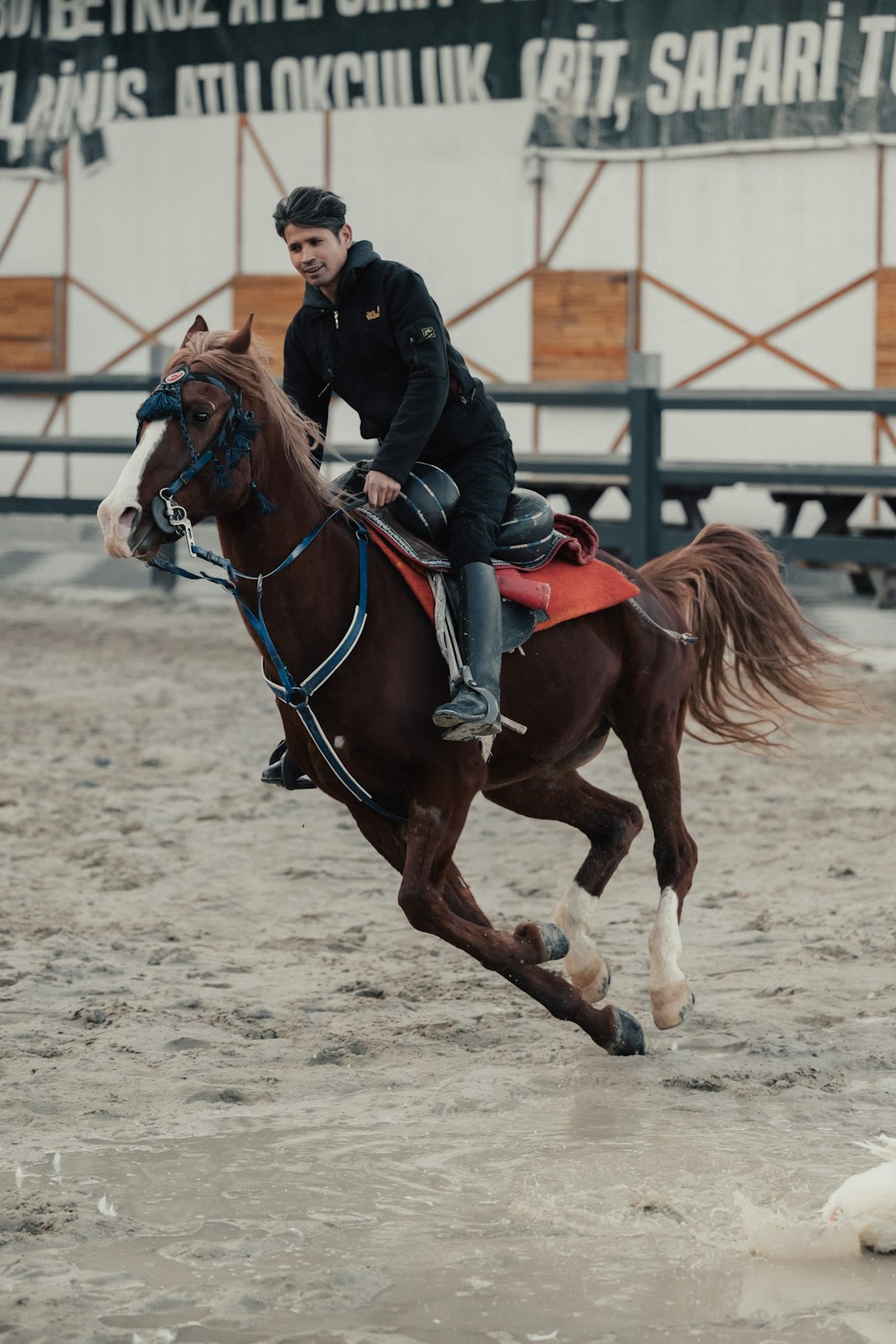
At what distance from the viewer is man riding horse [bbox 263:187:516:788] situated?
4.80 metres

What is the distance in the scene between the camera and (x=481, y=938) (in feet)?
16.0

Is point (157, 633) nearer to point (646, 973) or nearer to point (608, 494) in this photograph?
point (608, 494)

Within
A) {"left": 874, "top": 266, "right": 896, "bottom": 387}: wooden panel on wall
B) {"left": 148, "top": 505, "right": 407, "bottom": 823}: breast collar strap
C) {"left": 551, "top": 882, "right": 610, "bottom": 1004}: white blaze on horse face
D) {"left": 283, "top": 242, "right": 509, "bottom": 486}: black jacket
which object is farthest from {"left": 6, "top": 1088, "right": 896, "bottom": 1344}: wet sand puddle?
{"left": 874, "top": 266, "right": 896, "bottom": 387}: wooden panel on wall

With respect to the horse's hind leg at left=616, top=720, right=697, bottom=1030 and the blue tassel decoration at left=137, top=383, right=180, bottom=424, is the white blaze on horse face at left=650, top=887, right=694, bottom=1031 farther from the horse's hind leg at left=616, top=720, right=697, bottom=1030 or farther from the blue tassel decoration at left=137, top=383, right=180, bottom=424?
the blue tassel decoration at left=137, top=383, right=180, bottom=424

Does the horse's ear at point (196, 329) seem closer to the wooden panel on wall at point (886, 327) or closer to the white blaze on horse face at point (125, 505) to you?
the white blaze on horse face at point (125, 505)

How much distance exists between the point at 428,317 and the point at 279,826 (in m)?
3.51

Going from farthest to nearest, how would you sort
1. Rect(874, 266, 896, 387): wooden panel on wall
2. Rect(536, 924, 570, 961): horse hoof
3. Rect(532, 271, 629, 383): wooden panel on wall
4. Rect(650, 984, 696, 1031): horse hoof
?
Rect(532, 271, 629, 383): wooden panel on wall → Rect(874, 266, 896, 387): wooden panel on wall → Rect(650, 984, 696, 1031): horse hoof → Rect(536, 924, 570, 961): horse hoof

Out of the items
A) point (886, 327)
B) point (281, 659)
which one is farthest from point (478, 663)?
point (886, 327)

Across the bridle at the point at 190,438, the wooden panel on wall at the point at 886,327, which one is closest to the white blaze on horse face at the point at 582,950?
the bridle at the point at 190,438

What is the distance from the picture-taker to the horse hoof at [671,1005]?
17.0 feet

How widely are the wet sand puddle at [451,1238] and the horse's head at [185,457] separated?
148cm

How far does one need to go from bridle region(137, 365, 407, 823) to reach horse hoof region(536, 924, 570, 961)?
1.66 ft

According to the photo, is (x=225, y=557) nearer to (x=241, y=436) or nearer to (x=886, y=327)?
(x=241, y=436)

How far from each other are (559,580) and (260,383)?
1.17m
